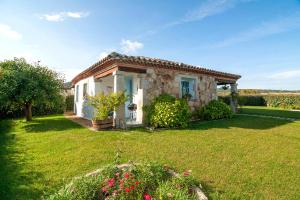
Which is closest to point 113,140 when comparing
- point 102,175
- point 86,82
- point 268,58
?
point 102,175

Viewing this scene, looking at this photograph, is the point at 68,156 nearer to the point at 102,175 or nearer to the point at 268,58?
the point at 102,175

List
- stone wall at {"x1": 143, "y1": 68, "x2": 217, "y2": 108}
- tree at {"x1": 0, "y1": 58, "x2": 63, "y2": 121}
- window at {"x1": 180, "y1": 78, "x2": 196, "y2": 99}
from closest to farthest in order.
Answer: stone wall at {"x1": 143, "y1": 68, "x2": 217, "y2": 108} → tree at {"x1": 0, "y1": 58, "x2": 63, "y2": 121} → window at {"x1": 180, "y1": 78, "x2": 196, "y2": 99}

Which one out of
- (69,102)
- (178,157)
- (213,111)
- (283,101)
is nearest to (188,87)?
(213,111)

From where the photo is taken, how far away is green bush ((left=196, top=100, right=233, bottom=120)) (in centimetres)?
1366

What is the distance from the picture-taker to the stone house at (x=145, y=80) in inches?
409

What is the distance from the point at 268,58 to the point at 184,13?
6562mm

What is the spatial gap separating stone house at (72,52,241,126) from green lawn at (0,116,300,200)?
2460 mm

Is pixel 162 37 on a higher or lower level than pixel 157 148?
higher

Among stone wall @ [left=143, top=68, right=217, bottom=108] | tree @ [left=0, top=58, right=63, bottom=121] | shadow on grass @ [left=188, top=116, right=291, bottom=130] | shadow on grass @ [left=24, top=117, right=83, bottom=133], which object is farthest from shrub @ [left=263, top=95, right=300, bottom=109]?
tree @ [left=0, top=58, right=63, bottom=121]

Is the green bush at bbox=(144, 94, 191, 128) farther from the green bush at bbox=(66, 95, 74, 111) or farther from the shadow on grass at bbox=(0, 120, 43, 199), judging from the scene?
the green bush at bbox=(66, 95, 74, 111)

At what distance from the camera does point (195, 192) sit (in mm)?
4410

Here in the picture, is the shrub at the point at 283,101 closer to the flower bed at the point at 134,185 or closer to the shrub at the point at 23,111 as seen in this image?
the shrub at the point at 23,111

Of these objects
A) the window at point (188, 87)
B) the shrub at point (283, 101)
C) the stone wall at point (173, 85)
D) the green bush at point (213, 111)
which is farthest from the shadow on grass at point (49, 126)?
the shrub at point (283, 101)

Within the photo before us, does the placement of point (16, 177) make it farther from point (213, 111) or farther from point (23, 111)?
point (23, 111)
